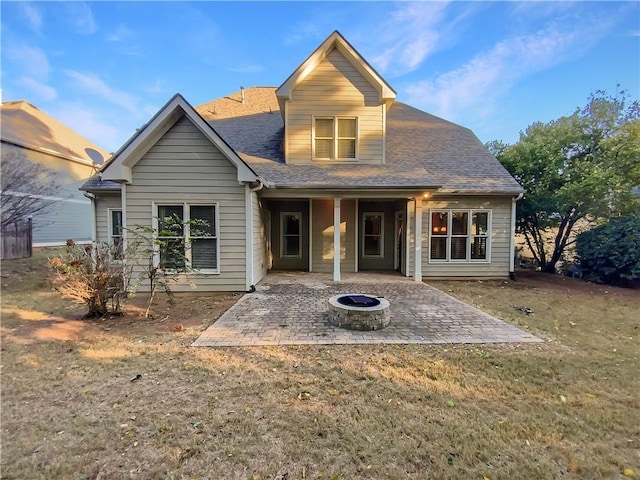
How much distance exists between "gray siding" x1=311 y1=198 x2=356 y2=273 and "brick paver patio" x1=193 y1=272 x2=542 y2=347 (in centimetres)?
253

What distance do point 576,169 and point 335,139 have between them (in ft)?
28.5

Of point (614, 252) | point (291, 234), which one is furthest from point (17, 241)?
point (614, 252)

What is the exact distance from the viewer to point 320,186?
868cm

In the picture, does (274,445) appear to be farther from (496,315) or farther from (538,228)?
(538,228)

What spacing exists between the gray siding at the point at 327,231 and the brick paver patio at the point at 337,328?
253 centimetres

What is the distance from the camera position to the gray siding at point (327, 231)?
11.0m

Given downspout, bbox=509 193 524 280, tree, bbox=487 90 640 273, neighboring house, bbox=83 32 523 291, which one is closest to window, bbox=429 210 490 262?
neighboring house, bbox=83 32 523 291

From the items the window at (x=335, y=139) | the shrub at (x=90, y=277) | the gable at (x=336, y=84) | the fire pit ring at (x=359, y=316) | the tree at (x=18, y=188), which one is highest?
the gable at (x=336, y=84)

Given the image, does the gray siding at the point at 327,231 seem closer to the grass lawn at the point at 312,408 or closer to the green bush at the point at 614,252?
the grass lawn at the point at 312,408

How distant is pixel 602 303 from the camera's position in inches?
300

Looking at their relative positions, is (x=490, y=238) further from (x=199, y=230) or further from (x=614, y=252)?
(x=199, y=230)

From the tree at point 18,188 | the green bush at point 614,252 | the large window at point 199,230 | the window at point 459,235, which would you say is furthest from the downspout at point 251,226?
the green bush at point 614,252

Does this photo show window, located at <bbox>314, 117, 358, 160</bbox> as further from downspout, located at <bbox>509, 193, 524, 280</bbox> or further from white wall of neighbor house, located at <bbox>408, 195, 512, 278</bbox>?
downspout, located at <bbox>509, 193, 524, 280</bbox>

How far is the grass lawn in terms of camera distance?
7.48 feet
